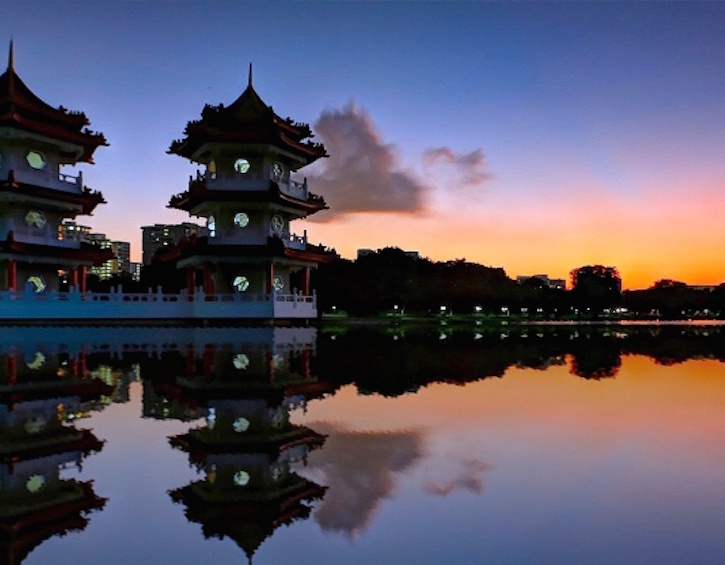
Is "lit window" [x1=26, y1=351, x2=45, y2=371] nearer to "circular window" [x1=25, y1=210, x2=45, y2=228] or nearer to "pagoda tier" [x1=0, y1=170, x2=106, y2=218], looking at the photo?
"pagoda tier" [x1=0, y1=170, x2=106, y2=218]

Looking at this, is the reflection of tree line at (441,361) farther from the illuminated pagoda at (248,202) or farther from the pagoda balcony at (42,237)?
the pagoda balcony at (42,237)

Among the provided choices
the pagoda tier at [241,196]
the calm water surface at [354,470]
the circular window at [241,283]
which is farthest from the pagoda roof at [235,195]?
the calm water surface at [354,470]

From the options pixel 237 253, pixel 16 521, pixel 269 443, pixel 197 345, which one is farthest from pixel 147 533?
pixel 237 253

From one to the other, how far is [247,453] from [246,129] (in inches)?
1201

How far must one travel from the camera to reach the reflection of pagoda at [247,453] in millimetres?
3648

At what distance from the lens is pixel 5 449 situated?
525 centimetres

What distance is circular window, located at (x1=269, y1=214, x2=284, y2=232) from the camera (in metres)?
35.1

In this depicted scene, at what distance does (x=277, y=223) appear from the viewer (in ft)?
117

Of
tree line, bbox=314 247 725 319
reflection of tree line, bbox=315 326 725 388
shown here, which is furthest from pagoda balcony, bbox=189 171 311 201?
tree line, bbox=314 247 725 319

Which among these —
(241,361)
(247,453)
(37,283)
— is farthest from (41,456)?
(37,283)

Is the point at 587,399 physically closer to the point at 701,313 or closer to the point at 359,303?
the point at 359,303

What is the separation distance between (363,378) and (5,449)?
6.61 meters

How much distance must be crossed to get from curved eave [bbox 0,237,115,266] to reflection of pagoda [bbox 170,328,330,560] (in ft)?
77.7

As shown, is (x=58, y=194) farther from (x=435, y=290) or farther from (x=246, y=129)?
(x=435, y=290)
